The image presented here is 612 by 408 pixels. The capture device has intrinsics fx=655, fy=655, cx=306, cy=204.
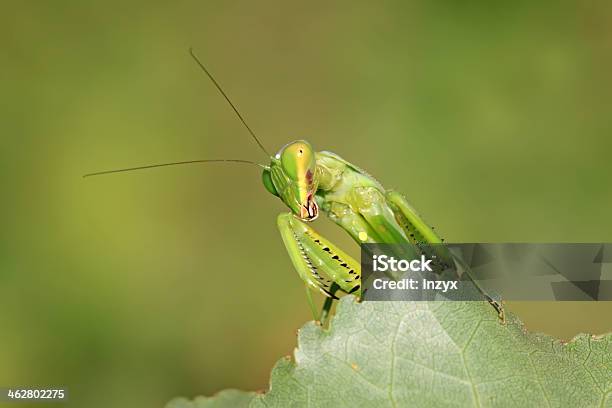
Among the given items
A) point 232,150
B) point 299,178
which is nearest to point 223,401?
point 299,178

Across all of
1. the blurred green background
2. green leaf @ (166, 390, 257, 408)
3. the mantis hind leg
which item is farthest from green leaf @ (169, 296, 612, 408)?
the blurred green background

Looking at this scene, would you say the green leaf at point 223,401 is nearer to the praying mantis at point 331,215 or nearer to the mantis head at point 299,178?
the praying mantis at point 331,215

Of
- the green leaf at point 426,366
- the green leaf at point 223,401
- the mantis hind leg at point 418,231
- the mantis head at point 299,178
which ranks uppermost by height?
the mantis head at point 299,178

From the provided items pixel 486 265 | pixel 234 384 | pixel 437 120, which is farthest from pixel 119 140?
pixel 486 265

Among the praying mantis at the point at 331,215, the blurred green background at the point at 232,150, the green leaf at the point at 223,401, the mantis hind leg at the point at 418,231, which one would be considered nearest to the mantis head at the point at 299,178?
the praying mantis at the point at 331,215

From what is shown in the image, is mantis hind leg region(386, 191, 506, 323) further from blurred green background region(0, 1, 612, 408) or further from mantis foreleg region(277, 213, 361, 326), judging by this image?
blurred green background region(0, 1, 612, 408)
